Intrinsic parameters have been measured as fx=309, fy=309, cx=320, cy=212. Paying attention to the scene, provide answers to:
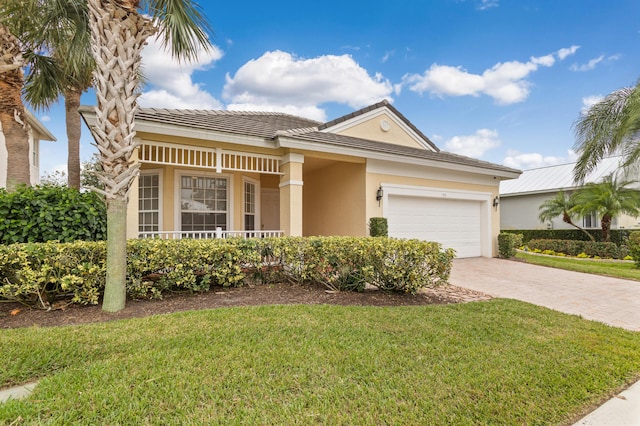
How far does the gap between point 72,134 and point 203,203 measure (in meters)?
4.78

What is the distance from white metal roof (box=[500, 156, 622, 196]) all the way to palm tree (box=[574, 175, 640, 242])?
8.54ft

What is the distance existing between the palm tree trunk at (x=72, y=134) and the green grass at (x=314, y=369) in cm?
737

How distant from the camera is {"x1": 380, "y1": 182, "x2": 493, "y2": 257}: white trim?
10.4m

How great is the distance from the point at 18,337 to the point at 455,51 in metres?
13.2

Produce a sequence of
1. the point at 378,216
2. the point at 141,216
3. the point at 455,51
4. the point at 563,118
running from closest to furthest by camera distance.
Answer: the point at 141,216 < the point at 378,216 < the point at 455,51 < the point at 563,118

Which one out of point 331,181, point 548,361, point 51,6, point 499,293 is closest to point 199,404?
point 548,361

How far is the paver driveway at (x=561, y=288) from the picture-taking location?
18.3 ft

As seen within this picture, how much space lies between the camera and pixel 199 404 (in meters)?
2.43

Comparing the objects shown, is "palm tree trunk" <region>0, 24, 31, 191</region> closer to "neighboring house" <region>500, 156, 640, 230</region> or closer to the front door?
the front door

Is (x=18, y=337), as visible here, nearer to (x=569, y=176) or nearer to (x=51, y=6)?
(x=51, y=6)

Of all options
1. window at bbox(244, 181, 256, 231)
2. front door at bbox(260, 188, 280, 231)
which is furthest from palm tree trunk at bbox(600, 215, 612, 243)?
window at bbox(244, 181, 256, 231)

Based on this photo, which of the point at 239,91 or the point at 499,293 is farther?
the point at 239,91

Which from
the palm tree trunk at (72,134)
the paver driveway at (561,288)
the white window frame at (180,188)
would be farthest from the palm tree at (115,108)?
the paver driveway at (561,288)

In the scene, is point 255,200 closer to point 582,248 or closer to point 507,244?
point 507,244
